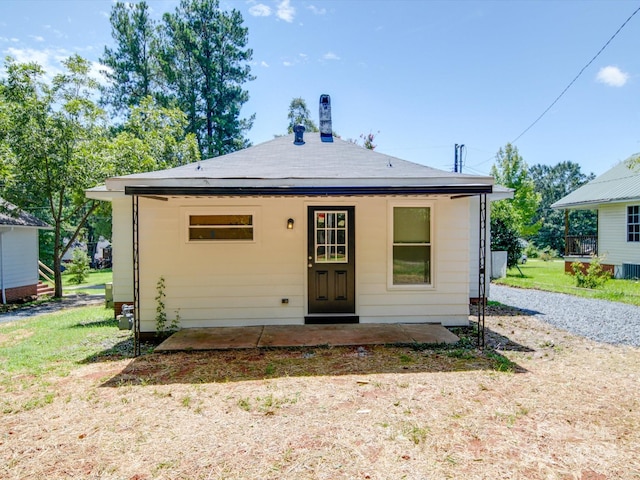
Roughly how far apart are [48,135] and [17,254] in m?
4.96

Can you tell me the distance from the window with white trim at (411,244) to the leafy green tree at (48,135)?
11.2 meters

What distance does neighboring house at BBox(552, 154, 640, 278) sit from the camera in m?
14.0

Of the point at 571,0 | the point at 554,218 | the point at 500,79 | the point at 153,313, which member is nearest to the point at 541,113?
the point at 500,79

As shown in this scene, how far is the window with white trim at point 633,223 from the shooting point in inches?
548

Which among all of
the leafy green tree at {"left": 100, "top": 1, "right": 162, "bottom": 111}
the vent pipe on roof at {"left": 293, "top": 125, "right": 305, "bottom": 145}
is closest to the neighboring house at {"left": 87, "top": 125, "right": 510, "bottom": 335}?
the vent pipe on roof at {"left": 293, "top": 125, "right": 305, "bottom": 145}

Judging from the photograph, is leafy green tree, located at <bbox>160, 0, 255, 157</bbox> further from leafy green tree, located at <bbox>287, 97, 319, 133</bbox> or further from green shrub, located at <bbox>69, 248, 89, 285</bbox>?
green shrub, located at <bbox>69, 248, 89, 285</bbox>

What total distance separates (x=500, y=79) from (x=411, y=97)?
3.71 m

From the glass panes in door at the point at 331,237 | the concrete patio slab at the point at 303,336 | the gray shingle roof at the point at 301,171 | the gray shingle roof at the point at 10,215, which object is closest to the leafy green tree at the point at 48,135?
the gray shingle roof at the point at 10,215

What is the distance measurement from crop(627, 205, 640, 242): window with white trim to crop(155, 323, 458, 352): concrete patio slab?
12982mm

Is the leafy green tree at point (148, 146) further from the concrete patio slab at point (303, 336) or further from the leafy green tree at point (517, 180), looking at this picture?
the leafy green tree at point (517, 180)

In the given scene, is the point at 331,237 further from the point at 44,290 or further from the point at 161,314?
the point at 44,290

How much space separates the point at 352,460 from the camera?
262cm

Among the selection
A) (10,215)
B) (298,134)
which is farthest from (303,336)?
(10,215)

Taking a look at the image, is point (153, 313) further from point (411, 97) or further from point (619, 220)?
point (619, 220)
